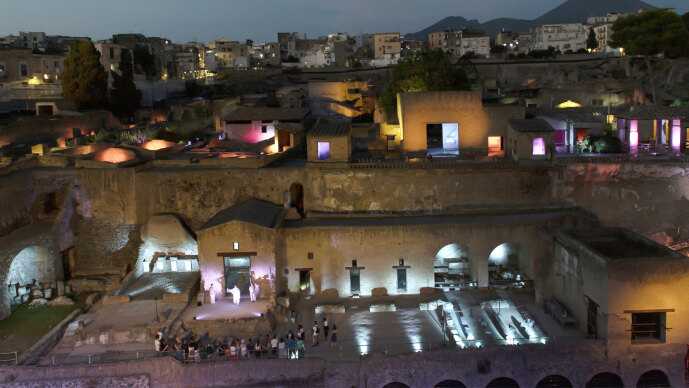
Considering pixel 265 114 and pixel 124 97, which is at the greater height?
pixel 124 97

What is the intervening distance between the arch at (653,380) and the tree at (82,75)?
34759 mm

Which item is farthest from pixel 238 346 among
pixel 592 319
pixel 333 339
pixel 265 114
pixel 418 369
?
pixel 265 114

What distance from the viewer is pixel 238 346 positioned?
1998 centimetres

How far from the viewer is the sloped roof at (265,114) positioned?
37984 mm

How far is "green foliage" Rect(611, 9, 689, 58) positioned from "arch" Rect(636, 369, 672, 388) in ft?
121

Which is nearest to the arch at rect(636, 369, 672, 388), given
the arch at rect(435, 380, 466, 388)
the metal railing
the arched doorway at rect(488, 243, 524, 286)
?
the arch at rect(435, 380, 466, 388)

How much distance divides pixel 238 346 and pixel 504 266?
12.1 m

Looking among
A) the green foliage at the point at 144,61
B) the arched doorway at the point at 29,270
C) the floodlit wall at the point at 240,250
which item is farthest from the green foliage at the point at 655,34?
the arched doorway at the point at 29,270

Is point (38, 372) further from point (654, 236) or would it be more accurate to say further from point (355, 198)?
point (654, 236)

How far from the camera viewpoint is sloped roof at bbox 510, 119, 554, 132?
28.5 m

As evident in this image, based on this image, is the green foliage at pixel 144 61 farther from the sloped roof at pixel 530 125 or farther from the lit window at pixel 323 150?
the sloped roof at pixel 530 125

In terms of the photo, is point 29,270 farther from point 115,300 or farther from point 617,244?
point 617,244

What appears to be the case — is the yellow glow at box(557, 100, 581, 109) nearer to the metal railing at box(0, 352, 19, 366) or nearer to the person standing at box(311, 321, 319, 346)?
the person standing at box(311, 321, 319, 346)

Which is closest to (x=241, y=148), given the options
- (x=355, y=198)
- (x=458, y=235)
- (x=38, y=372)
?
(x=355, y=198)
